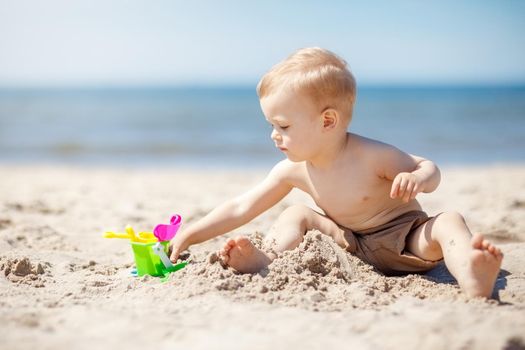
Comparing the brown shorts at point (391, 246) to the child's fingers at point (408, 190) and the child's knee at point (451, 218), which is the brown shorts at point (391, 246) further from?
the child's fingers at point (408, 190)

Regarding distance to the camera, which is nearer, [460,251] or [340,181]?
[460,251]

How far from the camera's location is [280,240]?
2.40 m

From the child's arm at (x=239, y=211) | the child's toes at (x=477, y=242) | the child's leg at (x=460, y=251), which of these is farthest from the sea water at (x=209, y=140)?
the child's toes at (x=477, y=242)

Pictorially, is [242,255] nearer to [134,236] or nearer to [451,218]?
[134,236]

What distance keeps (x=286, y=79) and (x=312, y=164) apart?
437mm

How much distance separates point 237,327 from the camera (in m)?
1.65

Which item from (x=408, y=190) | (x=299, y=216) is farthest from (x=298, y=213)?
(x=408, y=190)

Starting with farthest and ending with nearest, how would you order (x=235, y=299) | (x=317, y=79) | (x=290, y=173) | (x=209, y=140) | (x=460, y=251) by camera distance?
1. (x=209, y=140)
2. (x=290, y=173)
3. (x=317, y=79)
4. (x=460, y=251)
5. (x=235, y=299)

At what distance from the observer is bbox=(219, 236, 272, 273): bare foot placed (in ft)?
7.11

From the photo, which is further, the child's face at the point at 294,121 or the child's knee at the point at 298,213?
the child's knee at the point at 298,213

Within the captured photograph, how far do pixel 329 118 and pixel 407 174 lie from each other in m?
0.42

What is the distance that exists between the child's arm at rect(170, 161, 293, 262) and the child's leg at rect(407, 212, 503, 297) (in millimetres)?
679

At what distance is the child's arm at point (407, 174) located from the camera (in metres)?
2.20

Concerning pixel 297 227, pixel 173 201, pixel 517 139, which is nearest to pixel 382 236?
pixel 297 227
